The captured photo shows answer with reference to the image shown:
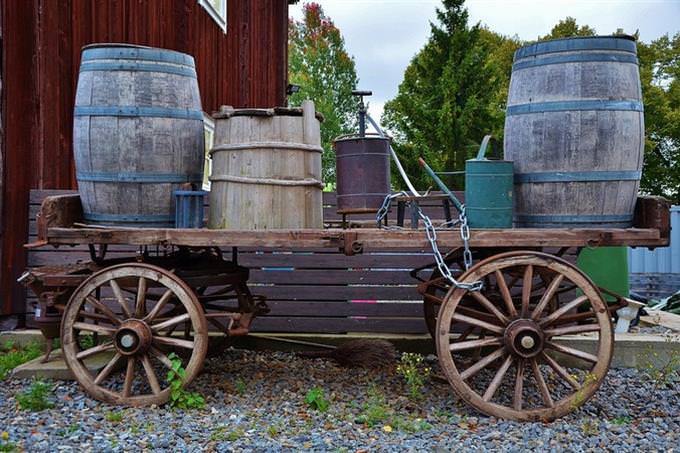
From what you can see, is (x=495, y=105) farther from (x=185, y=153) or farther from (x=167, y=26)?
(x=185, y=153)

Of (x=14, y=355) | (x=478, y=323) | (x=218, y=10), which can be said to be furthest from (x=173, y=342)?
(x=218, y=10)

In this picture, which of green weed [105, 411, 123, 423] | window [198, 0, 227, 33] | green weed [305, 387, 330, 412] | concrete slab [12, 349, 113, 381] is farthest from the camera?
window [198, 0, 227, 33]

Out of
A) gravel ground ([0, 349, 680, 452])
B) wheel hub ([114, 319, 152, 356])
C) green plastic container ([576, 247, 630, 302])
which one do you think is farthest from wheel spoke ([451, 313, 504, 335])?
green plastic container ([576, 247, 630, 302])

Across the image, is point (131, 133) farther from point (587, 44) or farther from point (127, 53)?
point (587, 44)

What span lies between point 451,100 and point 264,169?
15.8 m

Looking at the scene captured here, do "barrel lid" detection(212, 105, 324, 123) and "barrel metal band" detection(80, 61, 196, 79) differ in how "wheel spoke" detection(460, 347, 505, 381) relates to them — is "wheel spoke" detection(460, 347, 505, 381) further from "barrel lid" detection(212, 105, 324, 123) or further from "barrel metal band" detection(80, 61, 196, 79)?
"barrel metal band" detection(80, 61, 196, 79)

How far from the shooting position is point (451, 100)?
19203 mm

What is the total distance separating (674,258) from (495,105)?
26.6 ft

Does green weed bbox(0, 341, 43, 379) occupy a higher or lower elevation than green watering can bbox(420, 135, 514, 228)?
lower

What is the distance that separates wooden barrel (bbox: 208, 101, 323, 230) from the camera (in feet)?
13.7

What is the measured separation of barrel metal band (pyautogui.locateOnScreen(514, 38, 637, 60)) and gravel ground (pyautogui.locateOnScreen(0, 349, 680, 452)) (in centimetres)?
213

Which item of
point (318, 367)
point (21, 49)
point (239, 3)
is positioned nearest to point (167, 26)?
point (21, 49)

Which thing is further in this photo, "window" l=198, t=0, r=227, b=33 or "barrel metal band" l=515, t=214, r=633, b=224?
"window" l=198, t=0, r=227, b=33

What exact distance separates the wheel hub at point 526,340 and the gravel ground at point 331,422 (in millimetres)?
395
